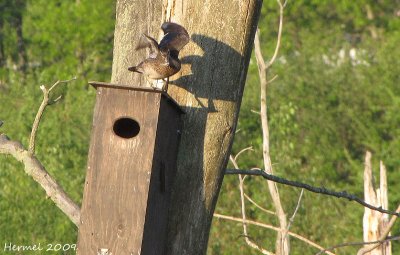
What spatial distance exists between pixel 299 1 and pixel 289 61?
10.1 meters

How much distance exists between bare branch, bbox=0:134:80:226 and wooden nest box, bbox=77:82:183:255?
12 cm

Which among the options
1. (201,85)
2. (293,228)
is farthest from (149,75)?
(293,228)

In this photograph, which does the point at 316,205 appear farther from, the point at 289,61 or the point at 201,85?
the point at 201,85

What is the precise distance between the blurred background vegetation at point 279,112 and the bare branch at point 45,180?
368 cm

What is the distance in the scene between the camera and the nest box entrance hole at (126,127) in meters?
4.90

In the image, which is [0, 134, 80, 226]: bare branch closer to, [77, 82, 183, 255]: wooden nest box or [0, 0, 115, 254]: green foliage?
[77, 82, 183, 255]: wooden nest box

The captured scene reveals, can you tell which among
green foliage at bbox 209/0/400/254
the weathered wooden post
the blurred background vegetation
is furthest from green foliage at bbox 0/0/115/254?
the weathered wooden post

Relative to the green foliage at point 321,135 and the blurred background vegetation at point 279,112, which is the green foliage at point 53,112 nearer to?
the blurred background vegetation at point 279,112

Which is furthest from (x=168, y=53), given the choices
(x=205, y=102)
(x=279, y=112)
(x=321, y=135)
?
(x=321, y=135)

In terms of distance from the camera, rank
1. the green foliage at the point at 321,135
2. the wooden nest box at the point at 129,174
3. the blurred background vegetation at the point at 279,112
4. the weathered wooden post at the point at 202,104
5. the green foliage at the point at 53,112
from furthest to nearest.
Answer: the green foliage at the point at 321,135 < the blurred background vegetation at the point at 279,112 < the green foliage at the point at 53,112 < the weathered wooden post at the point at 202,104 < the wooden nest box at the point at 129,174

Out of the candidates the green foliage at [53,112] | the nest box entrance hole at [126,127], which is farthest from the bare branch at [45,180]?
the green foliage at [53,112]

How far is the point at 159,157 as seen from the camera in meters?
4.86

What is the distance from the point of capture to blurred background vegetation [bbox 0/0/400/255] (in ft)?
49.2

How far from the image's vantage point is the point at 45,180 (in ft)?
16.3
